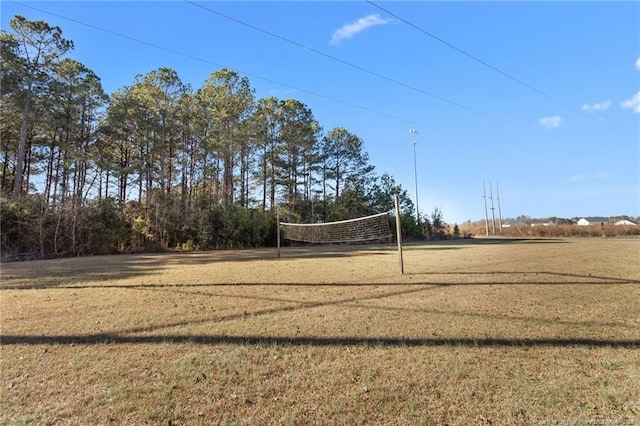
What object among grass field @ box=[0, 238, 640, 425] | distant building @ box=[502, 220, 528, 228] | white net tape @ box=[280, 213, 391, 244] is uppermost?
distant building @ box=[502, 220, 528, 228]

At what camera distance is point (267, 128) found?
98.5ft

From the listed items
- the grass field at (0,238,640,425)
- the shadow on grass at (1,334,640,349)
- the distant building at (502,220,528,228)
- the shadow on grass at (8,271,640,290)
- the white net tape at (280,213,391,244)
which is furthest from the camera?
the distant building at (502,220,528,228)

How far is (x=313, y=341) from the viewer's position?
3484mm

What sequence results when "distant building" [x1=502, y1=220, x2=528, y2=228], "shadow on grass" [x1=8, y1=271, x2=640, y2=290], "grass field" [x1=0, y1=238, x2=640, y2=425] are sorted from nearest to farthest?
1. "grass field" [x1=0, y1=238, x2=640, y2=425]
2. "shadow on grass" [x1=8, y1=271, x2=640, y2=290]
3. "distant building" [x1=502, y1=220, x2=528, y2=228]

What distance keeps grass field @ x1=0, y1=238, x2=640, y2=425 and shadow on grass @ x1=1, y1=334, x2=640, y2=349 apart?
0.02 metres

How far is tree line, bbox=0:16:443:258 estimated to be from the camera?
1741 centimetres

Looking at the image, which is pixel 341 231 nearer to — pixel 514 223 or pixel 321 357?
pixel 321 357

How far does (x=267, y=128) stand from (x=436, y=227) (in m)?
23.8

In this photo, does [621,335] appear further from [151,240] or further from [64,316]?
[151,240]

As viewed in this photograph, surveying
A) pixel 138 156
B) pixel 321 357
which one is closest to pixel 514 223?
pixel 138 156

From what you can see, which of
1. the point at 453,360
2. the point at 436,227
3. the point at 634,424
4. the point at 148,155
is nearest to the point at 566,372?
the point at 634,424

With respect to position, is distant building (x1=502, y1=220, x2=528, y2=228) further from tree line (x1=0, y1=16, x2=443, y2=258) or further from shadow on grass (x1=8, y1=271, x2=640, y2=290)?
shadow on grass (x1=8, y1=271, x2=640, y2=290)

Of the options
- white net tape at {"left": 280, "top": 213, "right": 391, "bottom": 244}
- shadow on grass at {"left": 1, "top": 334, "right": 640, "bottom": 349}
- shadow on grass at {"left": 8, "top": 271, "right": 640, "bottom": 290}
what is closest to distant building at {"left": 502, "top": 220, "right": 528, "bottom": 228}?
white net tape at {"left": 280, "top": 213, "right": 391, "bottom": 244}

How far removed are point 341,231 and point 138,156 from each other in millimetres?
15864
